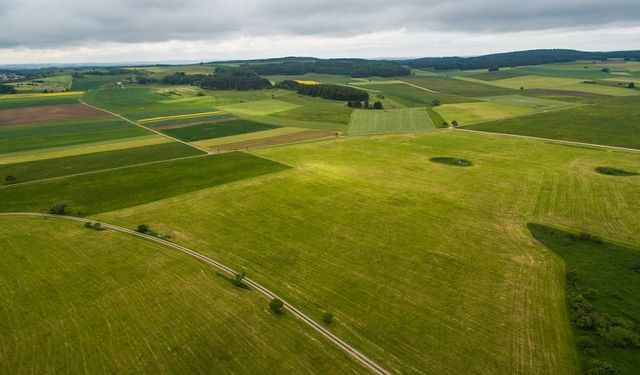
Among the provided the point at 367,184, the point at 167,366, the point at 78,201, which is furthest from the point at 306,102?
the point at 167,366

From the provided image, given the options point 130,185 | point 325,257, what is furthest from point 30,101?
point 325,257

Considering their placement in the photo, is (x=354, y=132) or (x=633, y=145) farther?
(x=354, y=132)

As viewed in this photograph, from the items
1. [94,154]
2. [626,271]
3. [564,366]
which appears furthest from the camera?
[94,154]

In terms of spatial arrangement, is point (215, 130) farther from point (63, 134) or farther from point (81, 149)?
point (63, 134)

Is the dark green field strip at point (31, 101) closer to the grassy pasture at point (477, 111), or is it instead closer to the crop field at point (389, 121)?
the crop field at point (389, 121)

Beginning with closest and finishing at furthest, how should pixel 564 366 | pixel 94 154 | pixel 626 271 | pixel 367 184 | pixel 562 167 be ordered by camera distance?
pixel 564 366 → pixel 626 271 → pixel 367 184 → pixel 562 167 → pixel 94 154

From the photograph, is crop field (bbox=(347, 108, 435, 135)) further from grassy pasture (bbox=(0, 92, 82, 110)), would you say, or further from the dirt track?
grassy pasture (bbox=(0, 92, 82, 110))

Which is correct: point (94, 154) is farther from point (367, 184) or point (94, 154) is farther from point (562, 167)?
point (562, 167)

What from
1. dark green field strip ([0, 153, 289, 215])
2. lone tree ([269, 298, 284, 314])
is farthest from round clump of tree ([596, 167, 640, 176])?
lone tree ([269, 298, 284, 314])
